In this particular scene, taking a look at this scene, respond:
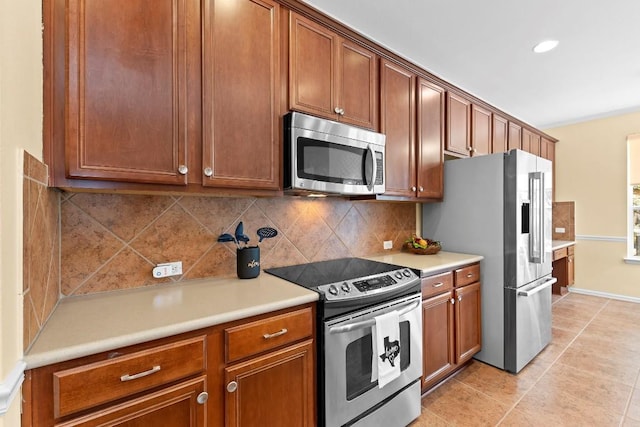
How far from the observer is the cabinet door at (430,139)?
2.52m

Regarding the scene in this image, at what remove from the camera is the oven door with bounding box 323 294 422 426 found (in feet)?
4.74

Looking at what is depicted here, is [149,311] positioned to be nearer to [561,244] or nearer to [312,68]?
[312,68]

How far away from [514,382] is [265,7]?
10.00 feet

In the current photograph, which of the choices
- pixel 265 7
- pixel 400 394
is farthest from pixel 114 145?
pixel 400 394

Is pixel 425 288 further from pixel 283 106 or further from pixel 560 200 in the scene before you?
pixel 560 200

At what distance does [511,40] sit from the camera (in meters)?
2.22

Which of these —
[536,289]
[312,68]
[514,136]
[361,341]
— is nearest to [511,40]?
[312,68]

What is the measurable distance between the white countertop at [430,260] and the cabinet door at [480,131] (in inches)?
45.1

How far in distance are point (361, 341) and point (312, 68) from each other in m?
1.59

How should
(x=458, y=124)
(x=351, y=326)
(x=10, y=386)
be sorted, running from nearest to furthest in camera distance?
1. (x=10, y=386)
2. (x=351, y=326)
3. (x=458, y=124)

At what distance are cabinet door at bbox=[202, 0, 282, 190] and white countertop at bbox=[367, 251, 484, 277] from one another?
1.16 metres

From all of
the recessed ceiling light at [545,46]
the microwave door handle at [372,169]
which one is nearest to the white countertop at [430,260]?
the microwave door handle at [372,169]

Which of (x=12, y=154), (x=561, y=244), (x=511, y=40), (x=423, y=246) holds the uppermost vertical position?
(x=511, y=40)

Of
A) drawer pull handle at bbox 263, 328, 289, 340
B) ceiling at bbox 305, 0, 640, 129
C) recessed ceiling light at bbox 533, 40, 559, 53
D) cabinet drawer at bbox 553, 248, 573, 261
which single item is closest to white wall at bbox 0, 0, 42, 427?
drawer pull handle at bbox 263, 328, 289, 340
